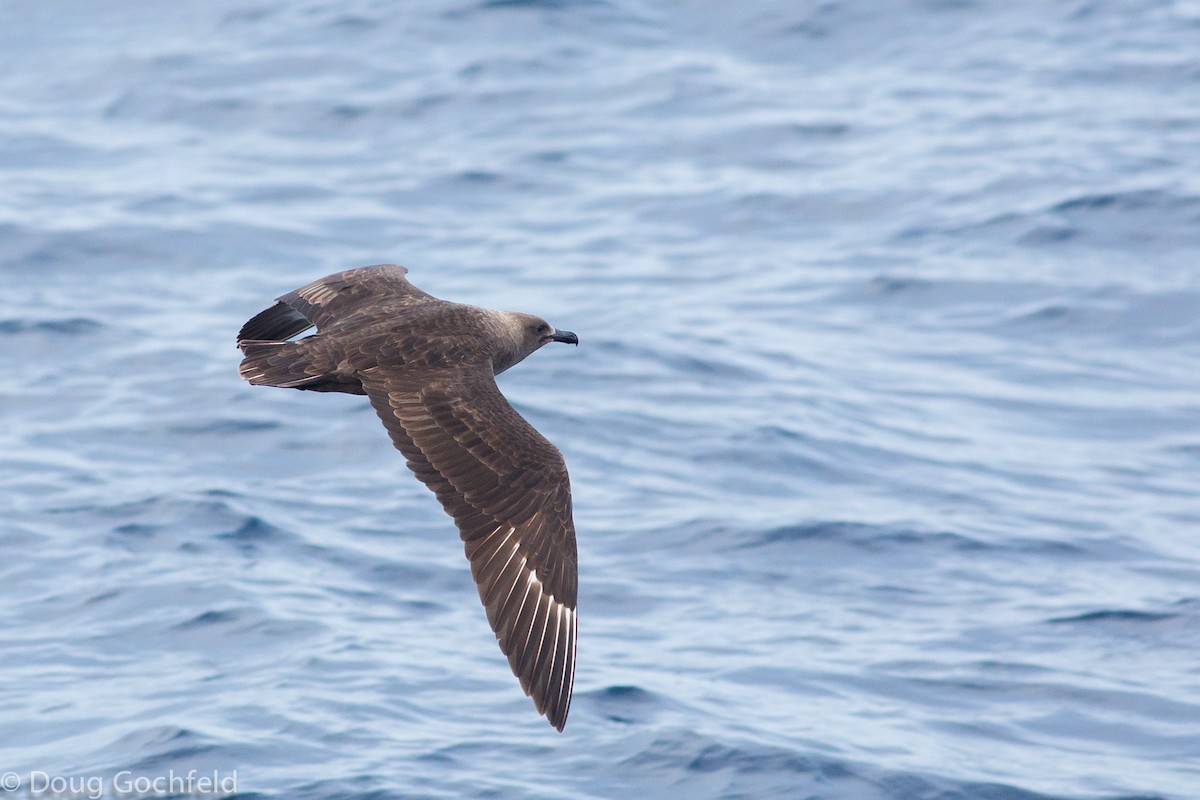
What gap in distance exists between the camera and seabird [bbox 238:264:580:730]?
7.42 metres

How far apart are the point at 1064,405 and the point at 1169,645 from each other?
10.2 ft

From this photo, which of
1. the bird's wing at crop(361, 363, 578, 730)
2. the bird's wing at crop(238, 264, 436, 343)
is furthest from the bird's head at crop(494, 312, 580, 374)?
the bird's wing at crop(361, 363, 578, 730)

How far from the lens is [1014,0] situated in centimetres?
2169

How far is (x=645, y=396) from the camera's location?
1350 cm

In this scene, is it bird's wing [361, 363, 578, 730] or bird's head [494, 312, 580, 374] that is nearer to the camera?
bird's wing [361, 363, 578, 730]

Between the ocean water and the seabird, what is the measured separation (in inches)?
62.4

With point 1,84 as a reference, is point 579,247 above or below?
below

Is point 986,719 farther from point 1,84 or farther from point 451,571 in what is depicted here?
point 1,84

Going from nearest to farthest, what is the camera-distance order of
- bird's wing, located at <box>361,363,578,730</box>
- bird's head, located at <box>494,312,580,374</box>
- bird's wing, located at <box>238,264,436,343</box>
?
bird's wing, located at <box>361,363,578,730</box> < bird's head, located at <box>494,312,580,374</box> < bird's wing, located at <box>238,264,436,343</box>

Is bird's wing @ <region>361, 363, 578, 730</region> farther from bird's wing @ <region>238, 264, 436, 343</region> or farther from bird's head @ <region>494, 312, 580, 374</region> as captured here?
bird's wing @ <region>238, 264, 436, 343</region>

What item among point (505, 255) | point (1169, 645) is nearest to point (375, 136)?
point (505, 255)
